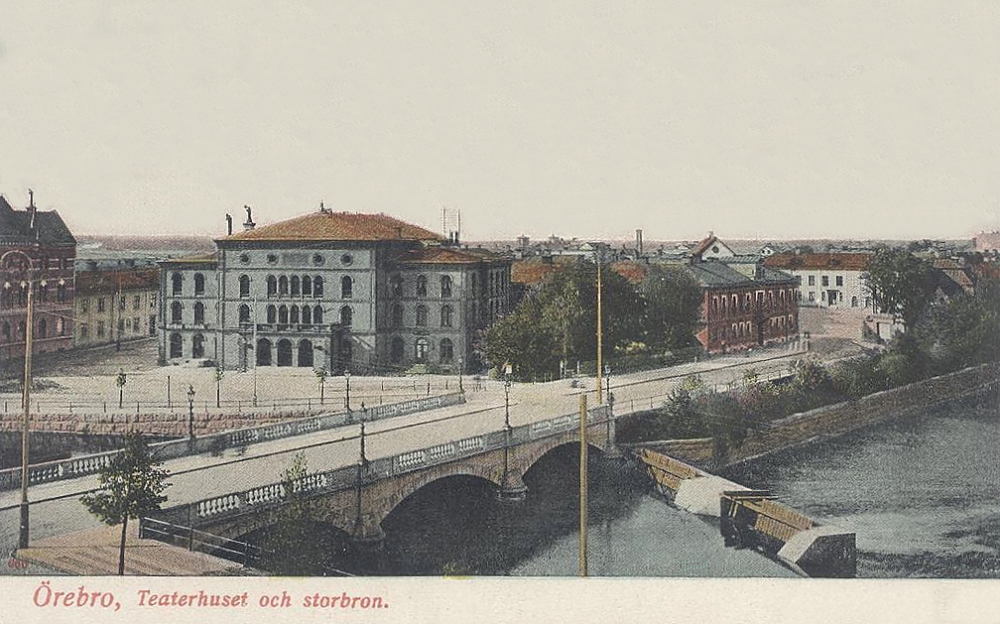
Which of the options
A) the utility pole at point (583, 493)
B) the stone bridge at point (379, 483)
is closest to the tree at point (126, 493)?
the stone bridge at point (379, 483)

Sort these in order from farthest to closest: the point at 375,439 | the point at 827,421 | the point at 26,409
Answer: the point at 827,421, the point at 375,439, the point at 26,409

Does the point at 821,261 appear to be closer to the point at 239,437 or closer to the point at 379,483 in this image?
the point at 379,483

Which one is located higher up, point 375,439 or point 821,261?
point 821,261

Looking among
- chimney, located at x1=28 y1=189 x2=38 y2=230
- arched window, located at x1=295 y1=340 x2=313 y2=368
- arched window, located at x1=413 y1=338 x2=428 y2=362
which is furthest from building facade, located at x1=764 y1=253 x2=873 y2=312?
chimney, located at x1=28 y1=189 x2=38 y2=230

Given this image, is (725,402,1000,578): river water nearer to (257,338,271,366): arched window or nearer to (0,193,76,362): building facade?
(257,338,271,366): arched window

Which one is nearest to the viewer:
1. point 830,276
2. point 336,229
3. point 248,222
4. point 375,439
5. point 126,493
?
point 126,493

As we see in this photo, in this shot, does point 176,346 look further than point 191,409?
Yes

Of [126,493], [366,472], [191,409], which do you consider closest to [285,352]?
[191,409]

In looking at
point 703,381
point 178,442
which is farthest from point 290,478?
point 703,381

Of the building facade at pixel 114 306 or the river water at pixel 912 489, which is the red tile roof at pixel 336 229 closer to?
the building facade at pixel 114 306
